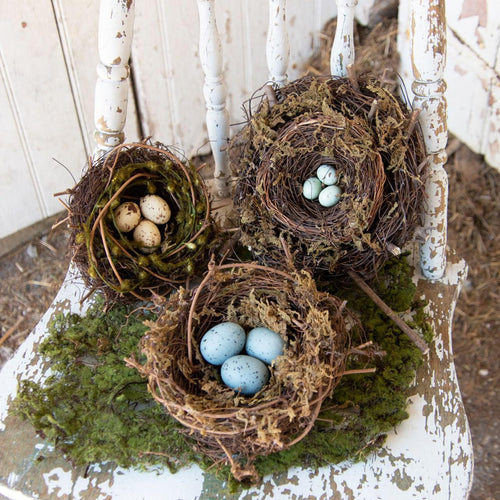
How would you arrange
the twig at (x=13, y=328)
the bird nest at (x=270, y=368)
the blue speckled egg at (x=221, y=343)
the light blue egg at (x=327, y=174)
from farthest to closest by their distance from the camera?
1. the twig at (x=13, y=328)
2. the light blue egg at (x=327, y=174)
3. the blue speckled egg at (x=221, y=343)
4. the bird nest at (x=270, y=368)

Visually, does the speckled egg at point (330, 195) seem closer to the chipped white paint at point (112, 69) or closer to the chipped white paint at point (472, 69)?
the chipped white paint at point (112, 69)

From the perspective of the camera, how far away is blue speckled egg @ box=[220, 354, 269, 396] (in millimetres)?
823

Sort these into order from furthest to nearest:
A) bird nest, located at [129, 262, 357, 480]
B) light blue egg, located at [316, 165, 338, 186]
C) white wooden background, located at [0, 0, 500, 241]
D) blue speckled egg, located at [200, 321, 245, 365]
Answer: white wooden background, located at [0, 0, 500, 241]
light blue egg, located at [316, 165, 338, 186]
blue speckled egg, located at [200, 321, 245, 365]
bird nest, located at [129, 262, 357, 480]

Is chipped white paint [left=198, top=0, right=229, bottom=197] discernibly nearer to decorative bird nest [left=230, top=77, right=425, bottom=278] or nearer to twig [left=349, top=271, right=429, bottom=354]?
decorative bird nest [left=230, top=77, right=425, bottom=278]

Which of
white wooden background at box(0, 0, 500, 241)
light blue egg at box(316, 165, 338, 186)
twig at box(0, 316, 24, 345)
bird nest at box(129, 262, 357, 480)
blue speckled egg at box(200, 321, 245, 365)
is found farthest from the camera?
twig at box(0, 316, 24, 345)

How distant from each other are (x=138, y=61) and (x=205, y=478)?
3.96 feet

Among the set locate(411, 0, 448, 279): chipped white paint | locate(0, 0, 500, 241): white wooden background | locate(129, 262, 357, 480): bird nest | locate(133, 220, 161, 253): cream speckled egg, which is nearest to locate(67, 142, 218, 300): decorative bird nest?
locate(133, 220, 161, 253): cream speckled egg

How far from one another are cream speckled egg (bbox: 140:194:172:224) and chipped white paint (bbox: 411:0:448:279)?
0.39 meters

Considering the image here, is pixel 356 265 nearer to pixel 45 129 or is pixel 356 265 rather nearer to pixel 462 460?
pixel 462 460

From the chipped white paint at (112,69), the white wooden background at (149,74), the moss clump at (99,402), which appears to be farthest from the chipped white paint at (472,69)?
the moss clump at (99,402)

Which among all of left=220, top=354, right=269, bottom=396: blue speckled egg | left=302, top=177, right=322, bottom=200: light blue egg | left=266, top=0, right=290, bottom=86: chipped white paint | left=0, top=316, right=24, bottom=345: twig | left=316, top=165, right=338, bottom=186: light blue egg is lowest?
left=0, top=316, right=24, bottom=345: twig

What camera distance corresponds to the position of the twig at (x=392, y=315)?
3.01 ft

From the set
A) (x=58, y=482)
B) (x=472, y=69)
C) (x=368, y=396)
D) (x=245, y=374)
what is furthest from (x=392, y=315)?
(x=472, y=69)

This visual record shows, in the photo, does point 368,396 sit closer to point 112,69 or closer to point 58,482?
point 58,482
